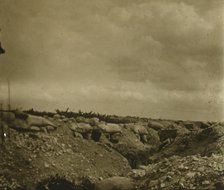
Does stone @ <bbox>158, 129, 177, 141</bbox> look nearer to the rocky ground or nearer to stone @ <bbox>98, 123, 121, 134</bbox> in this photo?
the rocky ground

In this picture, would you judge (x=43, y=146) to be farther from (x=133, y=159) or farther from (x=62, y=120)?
→ (x=133, y=159)

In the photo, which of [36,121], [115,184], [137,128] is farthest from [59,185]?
[137,128]

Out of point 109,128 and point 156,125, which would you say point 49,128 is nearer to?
point 109,128

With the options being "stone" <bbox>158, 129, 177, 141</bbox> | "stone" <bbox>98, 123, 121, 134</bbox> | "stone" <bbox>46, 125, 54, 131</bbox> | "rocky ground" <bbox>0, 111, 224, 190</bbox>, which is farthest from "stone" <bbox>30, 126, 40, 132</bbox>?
"stone" <bbox>158, 129, 177, 141</bbox>

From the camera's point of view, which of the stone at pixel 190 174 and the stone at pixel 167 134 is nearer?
the stone at pixel 190 174

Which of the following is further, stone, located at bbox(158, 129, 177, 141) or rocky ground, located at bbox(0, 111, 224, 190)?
stone, located at bbox(158, 129, 177, 141)

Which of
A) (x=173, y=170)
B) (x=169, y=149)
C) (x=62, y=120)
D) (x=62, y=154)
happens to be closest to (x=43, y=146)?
(x=62, y=154)

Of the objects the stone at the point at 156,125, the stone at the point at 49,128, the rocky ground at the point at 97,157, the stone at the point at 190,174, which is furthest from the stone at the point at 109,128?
the stone at the point at 190,174

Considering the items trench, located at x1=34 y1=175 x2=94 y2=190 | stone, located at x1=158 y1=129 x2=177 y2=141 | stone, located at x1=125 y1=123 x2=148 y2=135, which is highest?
stone, located at x1=125 y1=123 x2=148 y2=135

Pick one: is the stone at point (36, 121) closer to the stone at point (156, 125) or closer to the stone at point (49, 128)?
the stone at point (49, 128)
